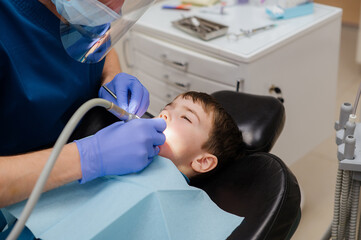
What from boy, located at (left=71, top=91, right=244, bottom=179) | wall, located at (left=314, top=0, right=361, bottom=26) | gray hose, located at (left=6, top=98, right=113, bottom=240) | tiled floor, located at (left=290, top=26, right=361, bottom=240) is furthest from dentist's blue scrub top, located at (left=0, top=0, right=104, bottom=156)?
wall, located at (left=314, top=0, right=361, bottom=26)

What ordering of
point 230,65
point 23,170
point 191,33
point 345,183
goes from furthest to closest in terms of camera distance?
point 191,33, point 230,65, point 345,183, point 23,170

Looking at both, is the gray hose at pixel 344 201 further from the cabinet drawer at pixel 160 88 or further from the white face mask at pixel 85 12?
the cabinet drawer at pixel 160 88

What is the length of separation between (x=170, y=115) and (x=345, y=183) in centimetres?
54

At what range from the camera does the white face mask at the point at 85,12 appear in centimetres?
89

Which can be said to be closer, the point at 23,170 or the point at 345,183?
the point at 23,170

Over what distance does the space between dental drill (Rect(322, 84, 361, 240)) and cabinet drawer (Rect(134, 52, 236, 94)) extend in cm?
67

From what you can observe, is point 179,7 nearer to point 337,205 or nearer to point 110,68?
point 110,68

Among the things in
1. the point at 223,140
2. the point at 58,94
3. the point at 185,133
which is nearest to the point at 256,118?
the point at 223,140

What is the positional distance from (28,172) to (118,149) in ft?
0.68

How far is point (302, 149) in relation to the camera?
2041mm

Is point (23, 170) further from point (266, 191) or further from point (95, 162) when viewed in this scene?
point (266, 191)

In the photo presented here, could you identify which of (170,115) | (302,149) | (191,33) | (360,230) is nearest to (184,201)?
(170,115)

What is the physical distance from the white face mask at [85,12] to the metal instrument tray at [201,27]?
0.92 m

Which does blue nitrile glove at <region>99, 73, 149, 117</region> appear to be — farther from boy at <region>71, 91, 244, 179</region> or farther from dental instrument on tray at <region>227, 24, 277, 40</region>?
dental instrument on tray at <region>227, 24, 277, 40</region>
